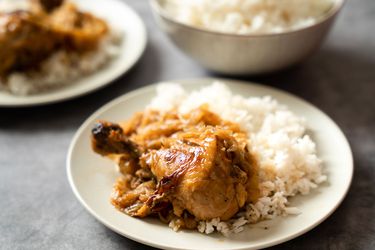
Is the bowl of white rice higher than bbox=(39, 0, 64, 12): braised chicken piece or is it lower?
higher

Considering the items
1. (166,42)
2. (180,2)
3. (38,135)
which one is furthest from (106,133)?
(166,42)

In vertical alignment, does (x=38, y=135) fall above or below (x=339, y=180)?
below

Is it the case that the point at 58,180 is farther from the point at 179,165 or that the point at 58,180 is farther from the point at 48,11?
the point at 48,11

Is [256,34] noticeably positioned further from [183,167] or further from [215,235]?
[215,235]

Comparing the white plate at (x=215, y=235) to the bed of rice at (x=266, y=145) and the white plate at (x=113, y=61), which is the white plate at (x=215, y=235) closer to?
the bed of rice at (x=266, y=145)

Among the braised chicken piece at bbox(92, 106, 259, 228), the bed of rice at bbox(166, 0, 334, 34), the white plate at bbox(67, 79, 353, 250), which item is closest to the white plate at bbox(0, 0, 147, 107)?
the white plate at bbox(67, 79, 353, 250)

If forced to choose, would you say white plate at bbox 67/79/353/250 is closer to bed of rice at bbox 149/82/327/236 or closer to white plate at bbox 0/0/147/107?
bed of rice at bbox 149/82/327/236
